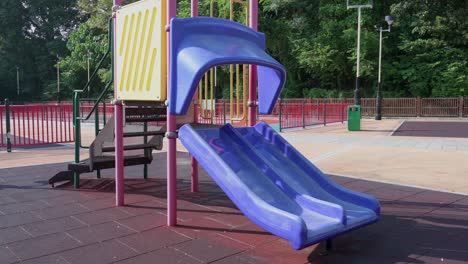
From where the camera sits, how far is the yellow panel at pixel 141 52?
196 inches

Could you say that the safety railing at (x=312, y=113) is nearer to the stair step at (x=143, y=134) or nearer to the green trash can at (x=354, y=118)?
the green trash can at (x=354, y=118)

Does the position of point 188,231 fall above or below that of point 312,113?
below

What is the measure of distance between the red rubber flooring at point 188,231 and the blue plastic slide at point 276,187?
340 mm

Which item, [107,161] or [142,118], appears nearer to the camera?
[142,118]

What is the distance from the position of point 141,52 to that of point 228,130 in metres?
1.45

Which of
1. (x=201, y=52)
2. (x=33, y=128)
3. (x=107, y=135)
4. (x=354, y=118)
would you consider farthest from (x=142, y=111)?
(x=354, y=118)

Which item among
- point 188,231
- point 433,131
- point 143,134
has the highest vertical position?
point 143,134

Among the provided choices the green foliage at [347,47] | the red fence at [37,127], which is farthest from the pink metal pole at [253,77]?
the green foliage at [347,47]

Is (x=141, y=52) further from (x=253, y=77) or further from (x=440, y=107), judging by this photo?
(x=440, y=107)

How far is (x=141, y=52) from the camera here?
17.5ft

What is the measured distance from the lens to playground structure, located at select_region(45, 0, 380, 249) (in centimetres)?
389

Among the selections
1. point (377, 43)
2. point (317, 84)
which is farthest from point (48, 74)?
point (377, 43)

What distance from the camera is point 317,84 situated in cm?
4325

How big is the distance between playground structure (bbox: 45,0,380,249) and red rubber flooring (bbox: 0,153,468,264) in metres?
0.34
